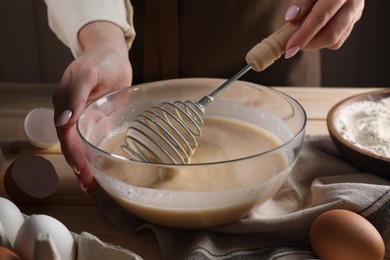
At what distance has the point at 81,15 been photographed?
1298 millimetres

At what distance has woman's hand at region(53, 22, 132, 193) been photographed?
1016 mm

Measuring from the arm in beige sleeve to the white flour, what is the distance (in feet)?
1.76

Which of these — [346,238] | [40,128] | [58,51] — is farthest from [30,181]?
[58,51]

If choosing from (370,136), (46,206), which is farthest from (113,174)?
(370,136)

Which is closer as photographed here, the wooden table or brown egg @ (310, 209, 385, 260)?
brown egg @ (310, 209, 385, 260)

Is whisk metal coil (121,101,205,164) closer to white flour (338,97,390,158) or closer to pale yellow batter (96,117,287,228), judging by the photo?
pale yellow batter (96,117,287,228)

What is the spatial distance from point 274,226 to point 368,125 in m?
0.34

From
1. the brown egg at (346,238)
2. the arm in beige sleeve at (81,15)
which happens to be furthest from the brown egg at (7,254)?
the arm in beige sleeve at (81,15)

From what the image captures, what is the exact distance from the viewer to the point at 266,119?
1.14 metres

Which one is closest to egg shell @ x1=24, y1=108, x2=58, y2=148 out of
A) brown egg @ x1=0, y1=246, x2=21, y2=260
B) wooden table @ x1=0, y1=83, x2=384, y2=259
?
wooden table @ x1=0, y1=83, x2=384, y2=259

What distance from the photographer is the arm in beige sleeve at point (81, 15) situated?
51.1 inches

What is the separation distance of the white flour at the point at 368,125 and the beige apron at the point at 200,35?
1.64ft

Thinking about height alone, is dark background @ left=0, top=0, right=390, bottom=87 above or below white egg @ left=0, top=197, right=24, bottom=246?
below

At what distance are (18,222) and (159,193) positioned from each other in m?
0.20
